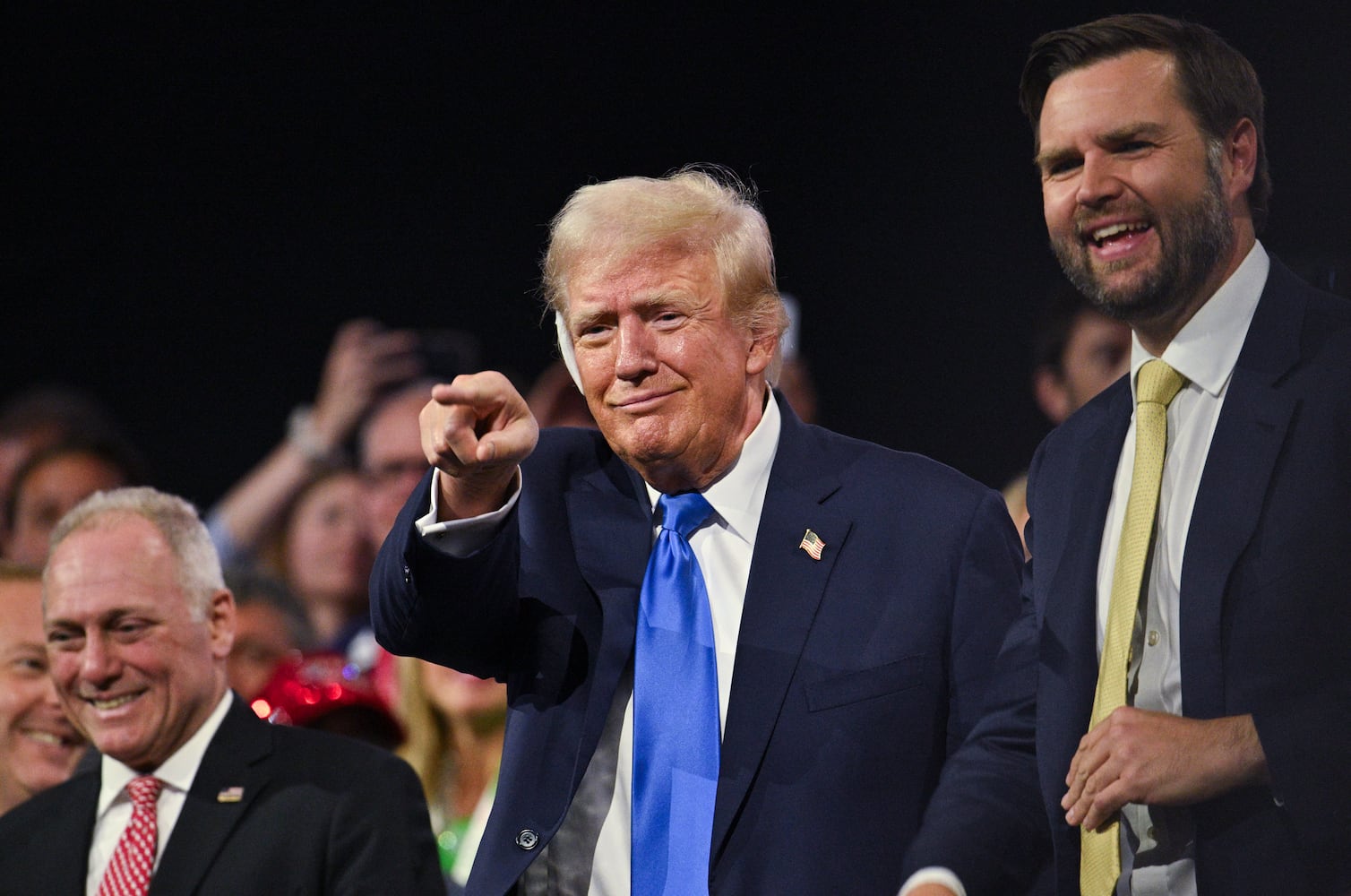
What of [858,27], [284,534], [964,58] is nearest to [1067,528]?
[964,58]

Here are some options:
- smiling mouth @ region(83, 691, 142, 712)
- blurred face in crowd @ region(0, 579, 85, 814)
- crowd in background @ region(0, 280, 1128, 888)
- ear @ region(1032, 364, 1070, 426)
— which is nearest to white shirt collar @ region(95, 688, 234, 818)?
smiling mouth @ region(83, 691, 142, 712)

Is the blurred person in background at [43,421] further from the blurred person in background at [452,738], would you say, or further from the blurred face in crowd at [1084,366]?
the blurred face in crowd at [1084,366]

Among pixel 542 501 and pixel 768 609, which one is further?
pixel 542 501

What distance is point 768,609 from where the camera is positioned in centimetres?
191

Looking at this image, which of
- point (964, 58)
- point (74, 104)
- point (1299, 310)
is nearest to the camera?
point (1299, 310)

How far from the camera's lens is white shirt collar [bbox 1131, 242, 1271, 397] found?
183 cm

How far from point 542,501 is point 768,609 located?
342mm

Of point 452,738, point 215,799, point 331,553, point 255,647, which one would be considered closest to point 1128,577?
point 215,799

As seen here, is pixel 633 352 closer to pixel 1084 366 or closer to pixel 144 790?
pixel 1084 366

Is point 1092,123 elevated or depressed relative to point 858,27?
depressed

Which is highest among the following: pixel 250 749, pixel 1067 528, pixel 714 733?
pixel 1067 528

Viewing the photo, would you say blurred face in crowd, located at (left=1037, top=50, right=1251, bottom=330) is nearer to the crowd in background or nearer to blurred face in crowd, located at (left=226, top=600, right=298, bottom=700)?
the crowd in background

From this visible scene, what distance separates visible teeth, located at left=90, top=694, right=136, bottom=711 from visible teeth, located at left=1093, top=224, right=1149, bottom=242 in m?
1.81

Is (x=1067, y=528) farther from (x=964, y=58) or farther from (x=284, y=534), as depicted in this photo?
(x=284, y=534)
